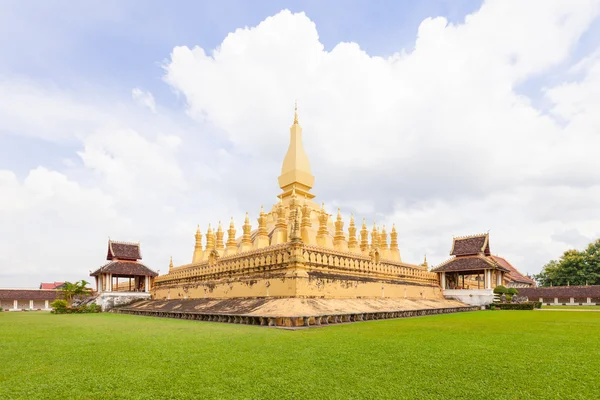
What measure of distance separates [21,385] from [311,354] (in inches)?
166

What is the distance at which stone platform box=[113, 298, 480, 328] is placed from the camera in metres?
12.2

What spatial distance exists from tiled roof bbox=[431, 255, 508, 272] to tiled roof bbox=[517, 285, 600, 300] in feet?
32.8

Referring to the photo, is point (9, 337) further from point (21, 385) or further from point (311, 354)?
point (311, 354)

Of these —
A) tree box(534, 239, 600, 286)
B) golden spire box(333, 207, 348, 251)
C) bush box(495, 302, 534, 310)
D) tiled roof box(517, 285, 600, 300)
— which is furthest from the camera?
tree box(534, 239, 600, 286)

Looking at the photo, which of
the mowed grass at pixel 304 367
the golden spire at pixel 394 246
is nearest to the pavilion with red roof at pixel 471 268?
the golden spire at pixel 394 246

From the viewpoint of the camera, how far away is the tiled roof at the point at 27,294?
33.9 meters

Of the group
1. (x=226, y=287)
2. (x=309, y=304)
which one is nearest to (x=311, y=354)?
(x=309, y=304)

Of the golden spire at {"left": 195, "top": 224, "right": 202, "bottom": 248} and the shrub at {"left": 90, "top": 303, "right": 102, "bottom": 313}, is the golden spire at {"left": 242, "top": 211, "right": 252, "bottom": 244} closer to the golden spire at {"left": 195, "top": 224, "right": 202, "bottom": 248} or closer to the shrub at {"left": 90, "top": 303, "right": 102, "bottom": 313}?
the golden spire at {"left": 195, "top": 224, "right": 202, "bottom": 248}

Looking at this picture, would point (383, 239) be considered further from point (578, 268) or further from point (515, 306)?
point (578, 268)

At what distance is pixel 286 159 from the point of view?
2753 cm

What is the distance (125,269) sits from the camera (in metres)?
29.2

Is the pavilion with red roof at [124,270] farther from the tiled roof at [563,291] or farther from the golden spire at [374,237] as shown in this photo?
the tiled roof at [563,291]

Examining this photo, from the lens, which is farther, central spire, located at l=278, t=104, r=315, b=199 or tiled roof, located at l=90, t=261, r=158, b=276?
tiled roof, located at l=90, t=261, r=158, b=276

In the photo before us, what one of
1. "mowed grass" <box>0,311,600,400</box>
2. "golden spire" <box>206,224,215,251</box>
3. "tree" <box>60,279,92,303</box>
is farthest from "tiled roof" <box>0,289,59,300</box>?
"mowed grass" <box>0,311,600,400</box>
